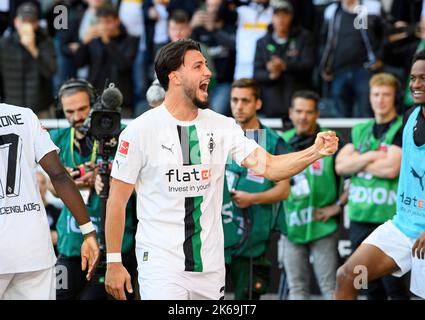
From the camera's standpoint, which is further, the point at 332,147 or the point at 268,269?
the point at 268,269

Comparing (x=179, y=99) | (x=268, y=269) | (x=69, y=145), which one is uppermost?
(x=179, y=99)

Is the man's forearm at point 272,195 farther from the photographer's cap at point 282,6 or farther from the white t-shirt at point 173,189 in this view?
the photographer's cap at point 282,6

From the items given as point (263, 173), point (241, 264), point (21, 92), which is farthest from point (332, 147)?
point (21, 92)

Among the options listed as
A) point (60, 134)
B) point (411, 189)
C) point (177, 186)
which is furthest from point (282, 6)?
point (177, 186)

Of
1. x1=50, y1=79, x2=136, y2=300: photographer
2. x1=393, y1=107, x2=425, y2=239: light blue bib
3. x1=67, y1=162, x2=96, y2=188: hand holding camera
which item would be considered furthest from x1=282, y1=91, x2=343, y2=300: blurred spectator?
x1=67, y1=162, x2=96, y2=188: hand holding camera

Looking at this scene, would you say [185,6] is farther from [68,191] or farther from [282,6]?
[68,191]

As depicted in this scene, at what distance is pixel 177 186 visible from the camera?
6.25 m

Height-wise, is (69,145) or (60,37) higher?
(60,37)

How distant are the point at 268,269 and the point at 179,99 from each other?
2658 mm

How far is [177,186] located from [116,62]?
18.1 ft

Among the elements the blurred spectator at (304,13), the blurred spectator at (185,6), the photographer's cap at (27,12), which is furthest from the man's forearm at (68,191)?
the blurred spectator at (304,13)

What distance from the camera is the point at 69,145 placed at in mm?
8227
